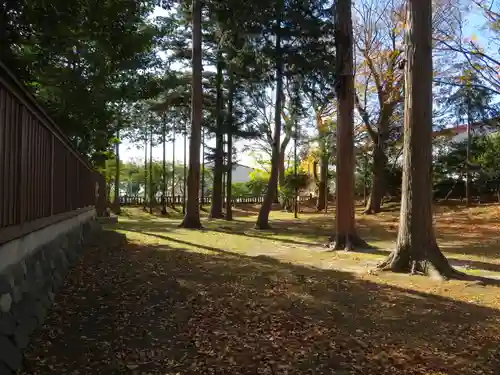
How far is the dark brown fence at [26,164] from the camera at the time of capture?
13.3 feet

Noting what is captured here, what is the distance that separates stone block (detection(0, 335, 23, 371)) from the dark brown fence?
2.67 feet

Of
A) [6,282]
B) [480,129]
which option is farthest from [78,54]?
[480,129]

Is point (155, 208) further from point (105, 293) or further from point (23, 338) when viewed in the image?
point (23, 338)

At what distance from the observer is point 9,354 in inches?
134

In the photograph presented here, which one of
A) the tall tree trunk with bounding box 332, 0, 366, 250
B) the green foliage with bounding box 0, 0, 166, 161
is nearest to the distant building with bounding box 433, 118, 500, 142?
the tall tree trunk with bounding box 332, 0, 366, 250

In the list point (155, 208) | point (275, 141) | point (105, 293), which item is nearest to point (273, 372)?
point (105, 293)

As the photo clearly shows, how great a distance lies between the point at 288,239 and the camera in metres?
15.8

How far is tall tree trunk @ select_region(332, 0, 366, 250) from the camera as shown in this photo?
12734 mm

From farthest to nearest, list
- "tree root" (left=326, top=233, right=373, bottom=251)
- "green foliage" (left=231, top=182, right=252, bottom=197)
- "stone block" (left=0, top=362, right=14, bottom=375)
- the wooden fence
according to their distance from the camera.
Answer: "green foliage" (left=231, top=182, right=252, bottom=197) → the wooden fence → "tree root" (left=326, top=233, right=373, bottom=251) → "stone block" (left=0, top=362, right=14, bottom=375)

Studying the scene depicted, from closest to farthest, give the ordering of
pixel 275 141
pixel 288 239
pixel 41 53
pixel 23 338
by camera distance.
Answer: pixel 23 338, pixel 41 53, pixel 288 239, pixel 275 141

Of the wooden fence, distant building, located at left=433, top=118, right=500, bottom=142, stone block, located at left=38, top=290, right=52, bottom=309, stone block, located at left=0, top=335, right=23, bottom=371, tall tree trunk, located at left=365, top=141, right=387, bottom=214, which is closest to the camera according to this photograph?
stone block, located at left=0, top=335, right=23, bottom=371

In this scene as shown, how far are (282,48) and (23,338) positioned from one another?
16156 mm

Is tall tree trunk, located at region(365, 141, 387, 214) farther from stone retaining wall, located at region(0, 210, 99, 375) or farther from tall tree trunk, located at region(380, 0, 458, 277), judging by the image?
stone retaining wall, located at region(0, 210, 99, 375)

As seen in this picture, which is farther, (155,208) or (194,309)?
(155,208)
